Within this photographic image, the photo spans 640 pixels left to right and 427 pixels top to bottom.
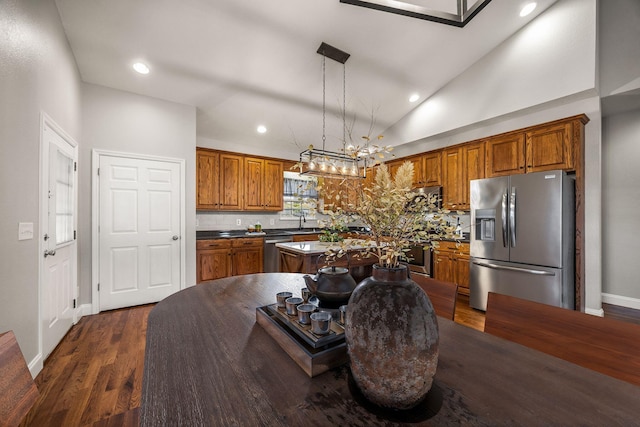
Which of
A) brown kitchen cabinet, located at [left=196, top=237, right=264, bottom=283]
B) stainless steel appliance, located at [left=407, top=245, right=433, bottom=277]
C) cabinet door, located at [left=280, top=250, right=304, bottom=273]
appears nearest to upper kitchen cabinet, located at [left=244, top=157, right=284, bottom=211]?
brown kitchen cabinet, located at [left=196, top=237, right=264, bottom=283]

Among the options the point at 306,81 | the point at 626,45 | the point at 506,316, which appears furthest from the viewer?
the point at 306,81

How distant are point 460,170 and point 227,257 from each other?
4.02 meters

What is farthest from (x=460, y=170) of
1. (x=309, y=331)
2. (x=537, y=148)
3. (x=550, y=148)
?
(x=309, y=331)

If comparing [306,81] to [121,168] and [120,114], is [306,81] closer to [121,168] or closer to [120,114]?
[120,114]

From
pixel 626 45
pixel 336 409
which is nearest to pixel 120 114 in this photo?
pixel 336 409

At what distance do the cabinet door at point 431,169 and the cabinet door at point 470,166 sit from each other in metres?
0.43

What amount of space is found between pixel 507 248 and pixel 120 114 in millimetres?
5156

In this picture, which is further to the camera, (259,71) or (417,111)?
(417,111)

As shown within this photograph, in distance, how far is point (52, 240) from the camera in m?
2.35

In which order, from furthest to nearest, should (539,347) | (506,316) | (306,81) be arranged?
(306,81) < (506,316) < (539,347)

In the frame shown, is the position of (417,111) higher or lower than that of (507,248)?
higher

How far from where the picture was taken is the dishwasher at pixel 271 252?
14.8 feet

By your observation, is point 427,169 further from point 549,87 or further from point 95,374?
point 95,374

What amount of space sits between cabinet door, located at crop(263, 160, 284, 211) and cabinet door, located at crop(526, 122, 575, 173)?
13.1 ft
